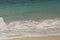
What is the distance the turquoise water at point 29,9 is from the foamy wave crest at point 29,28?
6 cm

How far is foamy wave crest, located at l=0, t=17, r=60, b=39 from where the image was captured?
3.76ft

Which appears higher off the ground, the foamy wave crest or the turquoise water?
the turquoise water

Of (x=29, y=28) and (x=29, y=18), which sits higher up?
(x=29, y=18)

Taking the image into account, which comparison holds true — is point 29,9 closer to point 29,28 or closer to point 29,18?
point 29,18

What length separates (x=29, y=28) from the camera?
118 centimetres

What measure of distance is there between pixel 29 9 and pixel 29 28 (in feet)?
0.66

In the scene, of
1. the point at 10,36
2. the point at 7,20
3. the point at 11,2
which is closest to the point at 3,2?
the point at 11,2

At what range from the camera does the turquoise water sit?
4.06 feet

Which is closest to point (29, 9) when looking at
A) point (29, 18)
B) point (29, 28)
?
point (29, 18)

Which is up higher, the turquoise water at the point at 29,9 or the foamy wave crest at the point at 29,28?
the turquoise water at the point at 29,9

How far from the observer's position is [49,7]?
1280mm

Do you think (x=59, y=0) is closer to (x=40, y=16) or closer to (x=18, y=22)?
(x=40, y=16)

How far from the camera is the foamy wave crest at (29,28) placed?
1.15 m

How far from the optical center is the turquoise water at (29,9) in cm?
124
